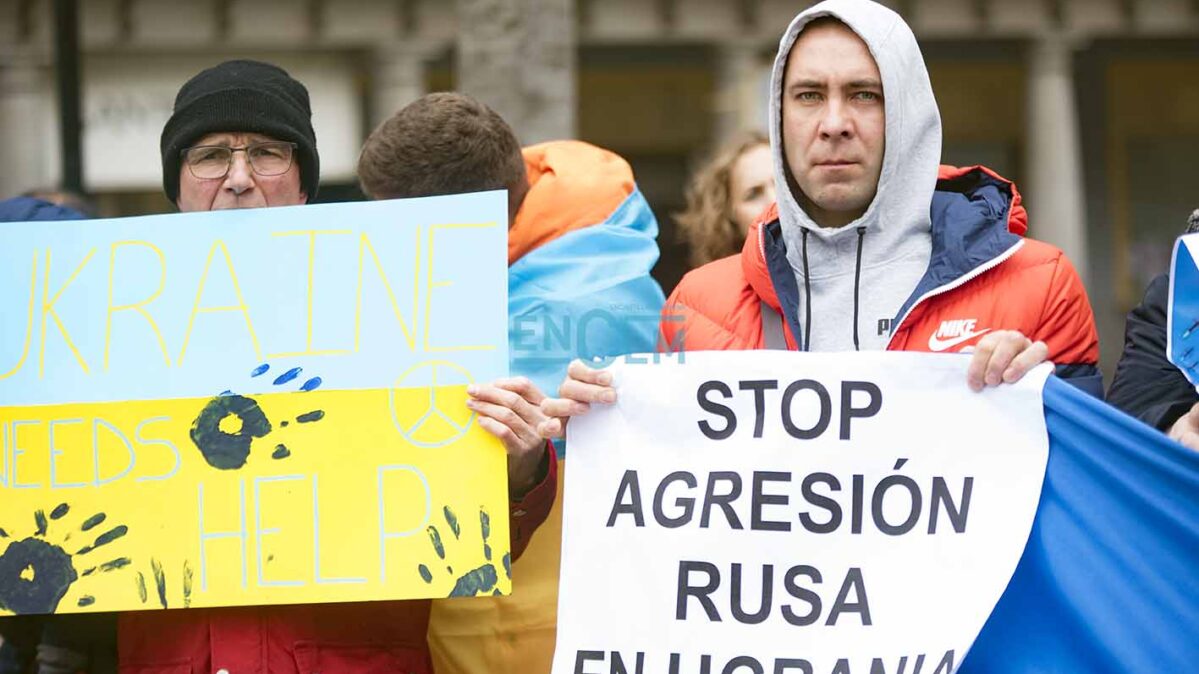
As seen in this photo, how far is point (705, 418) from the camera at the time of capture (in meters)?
2.69

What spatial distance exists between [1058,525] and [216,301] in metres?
1.54

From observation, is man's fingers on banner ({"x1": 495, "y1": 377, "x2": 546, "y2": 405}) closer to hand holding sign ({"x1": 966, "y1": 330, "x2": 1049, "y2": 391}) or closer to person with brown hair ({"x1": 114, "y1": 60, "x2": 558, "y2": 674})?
person with brown hair ({"x1": 114, "y1": 60, "x2": 558, "y2": 674})

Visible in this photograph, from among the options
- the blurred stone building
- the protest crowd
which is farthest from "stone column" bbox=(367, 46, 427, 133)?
the protest crowd

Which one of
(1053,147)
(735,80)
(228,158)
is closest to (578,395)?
(228,158)

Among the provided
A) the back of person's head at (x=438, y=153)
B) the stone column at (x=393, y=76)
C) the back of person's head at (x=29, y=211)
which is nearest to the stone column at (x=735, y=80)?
the stone column at (x=393, y=76)

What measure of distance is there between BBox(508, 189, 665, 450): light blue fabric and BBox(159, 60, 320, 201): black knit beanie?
0.50 meters

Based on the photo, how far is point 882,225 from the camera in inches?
107

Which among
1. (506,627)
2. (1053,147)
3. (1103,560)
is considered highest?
(1053,147)

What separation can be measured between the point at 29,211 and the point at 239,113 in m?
0.82

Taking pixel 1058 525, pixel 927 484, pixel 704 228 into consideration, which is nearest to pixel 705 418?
pixel 927 484

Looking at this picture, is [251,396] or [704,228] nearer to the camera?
[251,396]

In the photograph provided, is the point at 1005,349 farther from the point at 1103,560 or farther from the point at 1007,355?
the point at 1103,560

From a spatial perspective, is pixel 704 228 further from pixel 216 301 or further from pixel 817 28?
pixel 216 301

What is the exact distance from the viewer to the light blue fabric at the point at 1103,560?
2.43 m
